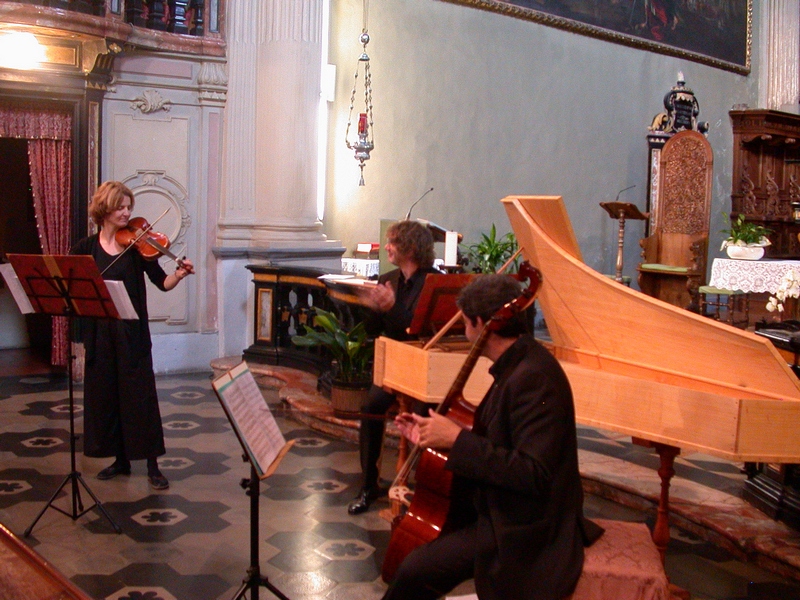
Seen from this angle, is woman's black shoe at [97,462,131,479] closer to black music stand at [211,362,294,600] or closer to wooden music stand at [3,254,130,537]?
wooden music stand at [3,254,130,537]

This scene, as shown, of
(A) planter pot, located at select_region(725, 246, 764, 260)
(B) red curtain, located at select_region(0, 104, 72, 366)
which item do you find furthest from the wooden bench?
(A) planter pot, located at select_region(725, 246, 764, 260)

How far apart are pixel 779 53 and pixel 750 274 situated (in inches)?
265

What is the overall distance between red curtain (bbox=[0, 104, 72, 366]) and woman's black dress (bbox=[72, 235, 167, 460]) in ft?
9.39

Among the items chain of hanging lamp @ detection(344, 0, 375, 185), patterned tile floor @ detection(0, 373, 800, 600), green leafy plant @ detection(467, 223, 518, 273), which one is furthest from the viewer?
green leafy plant @ detection(467, 223, 518, 273)

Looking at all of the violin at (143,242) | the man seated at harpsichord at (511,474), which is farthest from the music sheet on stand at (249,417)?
the violin at (143,242)

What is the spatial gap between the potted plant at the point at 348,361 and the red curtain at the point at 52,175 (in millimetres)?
2601

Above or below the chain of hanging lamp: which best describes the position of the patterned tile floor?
below

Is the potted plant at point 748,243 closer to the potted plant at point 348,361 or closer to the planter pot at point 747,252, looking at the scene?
the planter pot at point 747,252

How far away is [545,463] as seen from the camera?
87.1 inches

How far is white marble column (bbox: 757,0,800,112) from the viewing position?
1455 centimetres

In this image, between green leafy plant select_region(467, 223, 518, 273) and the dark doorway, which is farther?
green leafy plant select_region(467, 223, 518, 273)

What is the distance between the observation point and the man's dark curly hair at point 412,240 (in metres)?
4.16

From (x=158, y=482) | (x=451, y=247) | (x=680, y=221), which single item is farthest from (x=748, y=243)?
(x=158, y=482)

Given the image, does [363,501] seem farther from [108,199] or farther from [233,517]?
[108,199]
